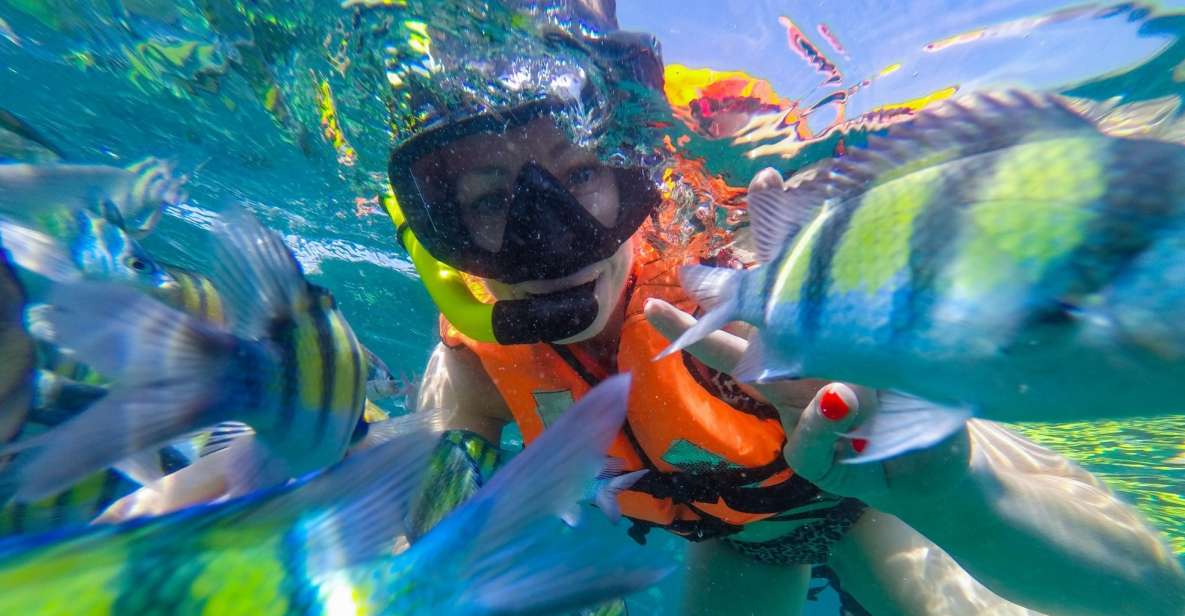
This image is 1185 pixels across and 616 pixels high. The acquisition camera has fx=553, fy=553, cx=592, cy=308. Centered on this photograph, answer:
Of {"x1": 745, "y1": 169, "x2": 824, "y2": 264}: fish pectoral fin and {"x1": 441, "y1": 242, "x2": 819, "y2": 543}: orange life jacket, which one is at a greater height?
{"x1": 745, "y1": 169, "x2": 824, "y2": 264}: fish pectoral fin

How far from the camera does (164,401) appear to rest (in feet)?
4.01

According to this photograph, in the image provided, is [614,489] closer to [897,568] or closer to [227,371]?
[897,568]

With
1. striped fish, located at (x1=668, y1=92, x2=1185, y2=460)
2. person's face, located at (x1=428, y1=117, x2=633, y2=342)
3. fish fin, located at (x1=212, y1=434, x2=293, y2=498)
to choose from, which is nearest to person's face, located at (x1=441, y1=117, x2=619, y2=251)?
person's face, located at (x1=428, y1=117, x2=633, y2=342)

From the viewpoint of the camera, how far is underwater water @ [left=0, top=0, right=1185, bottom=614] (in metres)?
4.15

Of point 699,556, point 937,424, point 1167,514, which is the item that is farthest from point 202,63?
point 1167,514

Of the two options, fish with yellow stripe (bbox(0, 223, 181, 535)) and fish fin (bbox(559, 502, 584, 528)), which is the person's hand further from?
fish with yellow stripe (bbox(0, 223, 181, 535))

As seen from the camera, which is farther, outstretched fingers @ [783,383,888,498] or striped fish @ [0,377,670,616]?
outstretched fingers @ [783,383,888,498]

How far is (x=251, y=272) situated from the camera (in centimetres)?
156

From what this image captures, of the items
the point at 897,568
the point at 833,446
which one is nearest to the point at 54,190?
the point at 833,446

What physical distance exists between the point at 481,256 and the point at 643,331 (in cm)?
113

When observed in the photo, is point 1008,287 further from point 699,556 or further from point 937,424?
point 699,556

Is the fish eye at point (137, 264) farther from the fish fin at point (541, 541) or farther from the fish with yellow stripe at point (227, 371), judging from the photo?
the fish fin at point (541, 541)

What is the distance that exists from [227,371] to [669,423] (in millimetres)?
2597

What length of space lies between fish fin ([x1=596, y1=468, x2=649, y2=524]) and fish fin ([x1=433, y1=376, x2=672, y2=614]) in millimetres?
2988
